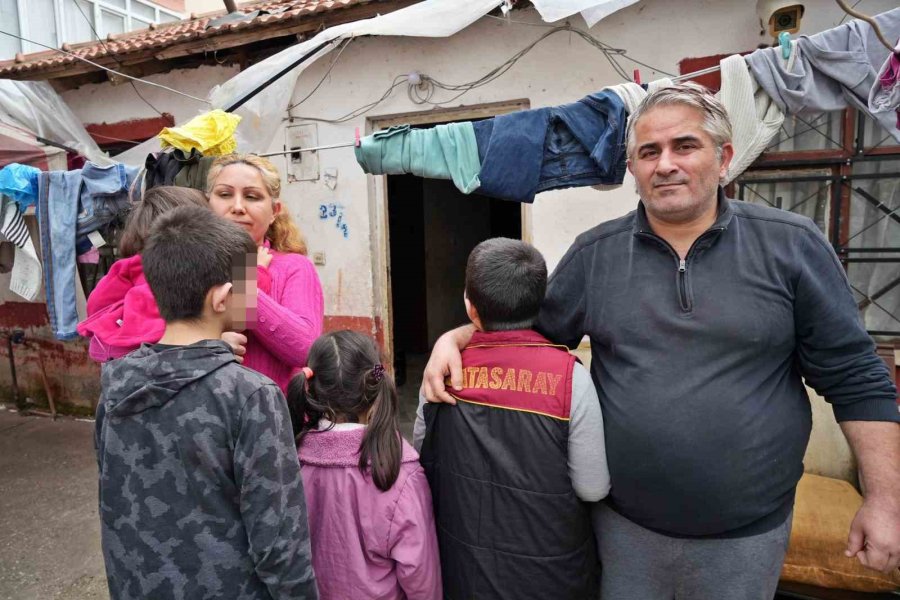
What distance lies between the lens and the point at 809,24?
3.38 metres

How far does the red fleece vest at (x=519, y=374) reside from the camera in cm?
138

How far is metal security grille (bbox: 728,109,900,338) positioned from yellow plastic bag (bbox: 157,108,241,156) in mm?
3288

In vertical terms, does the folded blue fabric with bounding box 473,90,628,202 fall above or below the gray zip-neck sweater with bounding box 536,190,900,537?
above

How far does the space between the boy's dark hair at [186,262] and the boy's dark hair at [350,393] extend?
337 mm

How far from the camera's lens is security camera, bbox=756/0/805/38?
3211 mm

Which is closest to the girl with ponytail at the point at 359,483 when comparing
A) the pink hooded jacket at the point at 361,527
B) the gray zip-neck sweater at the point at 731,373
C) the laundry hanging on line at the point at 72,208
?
the pink hooded jacket at the point at 361,527

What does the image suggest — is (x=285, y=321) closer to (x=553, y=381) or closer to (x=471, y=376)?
(x=471, y=376)

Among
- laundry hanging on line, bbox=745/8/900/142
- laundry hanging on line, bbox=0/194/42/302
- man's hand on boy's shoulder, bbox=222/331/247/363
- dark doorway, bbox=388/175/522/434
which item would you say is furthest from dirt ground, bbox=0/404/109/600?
laundry hanging on line, bbox=745/8/900/142

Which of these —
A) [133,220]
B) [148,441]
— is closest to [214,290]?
[148,441]

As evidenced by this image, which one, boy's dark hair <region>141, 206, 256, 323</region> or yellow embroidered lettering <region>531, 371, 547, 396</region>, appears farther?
yellow embroidered lettering <region>531, 371, 547, 396</region>

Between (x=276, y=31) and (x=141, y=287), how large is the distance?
3687 mm

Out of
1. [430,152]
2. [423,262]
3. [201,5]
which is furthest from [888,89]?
[201,5]

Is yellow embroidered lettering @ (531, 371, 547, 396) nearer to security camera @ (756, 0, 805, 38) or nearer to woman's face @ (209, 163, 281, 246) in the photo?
woman's face @ (209, 163, 281, 246)

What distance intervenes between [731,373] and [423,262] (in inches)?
247
